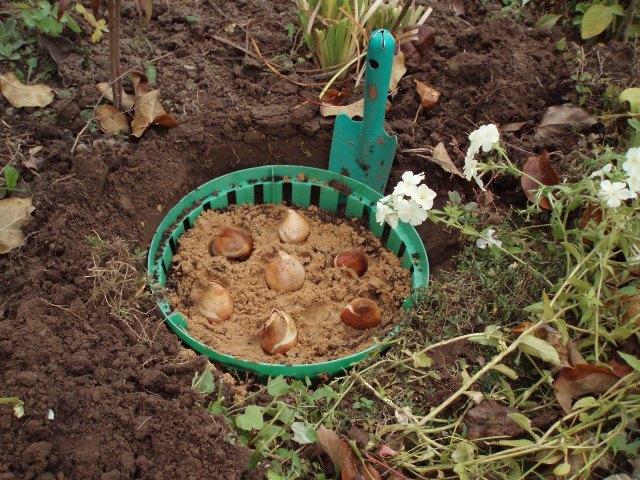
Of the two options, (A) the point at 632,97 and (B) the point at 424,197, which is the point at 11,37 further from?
(A) the point at 632,97

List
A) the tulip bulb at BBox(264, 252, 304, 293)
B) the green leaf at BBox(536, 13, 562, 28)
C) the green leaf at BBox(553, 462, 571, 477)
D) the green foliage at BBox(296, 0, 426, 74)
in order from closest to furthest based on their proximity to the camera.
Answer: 1. the green leaf at BBox(553, 462, 571, 477)
2. the tulip bulb at BBox(264, 252, 304, 293)
3. the green foliage at BBox(296, 0, 426, 74)
4. the green leaf at BBox(536, 13, 562, 28)

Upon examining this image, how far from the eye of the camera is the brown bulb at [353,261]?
5.42 feet

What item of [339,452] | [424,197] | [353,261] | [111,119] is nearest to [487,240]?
[424,197]

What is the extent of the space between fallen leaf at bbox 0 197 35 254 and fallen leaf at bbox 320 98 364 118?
77 centimetres

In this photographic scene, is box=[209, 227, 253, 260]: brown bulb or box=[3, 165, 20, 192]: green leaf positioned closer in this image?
box=[3, 165, 20, 192]: green leaf

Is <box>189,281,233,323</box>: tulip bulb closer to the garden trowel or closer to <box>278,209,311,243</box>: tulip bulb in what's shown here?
<box>278,209,311,243</box>: tulip bulb

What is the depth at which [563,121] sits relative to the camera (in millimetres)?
1729

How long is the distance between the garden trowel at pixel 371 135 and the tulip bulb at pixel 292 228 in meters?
0.19

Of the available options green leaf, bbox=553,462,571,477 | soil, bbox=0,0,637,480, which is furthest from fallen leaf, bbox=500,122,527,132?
green leaf, bbox=553,462,571,477

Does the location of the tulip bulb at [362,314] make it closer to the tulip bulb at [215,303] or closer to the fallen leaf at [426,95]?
the tulip bulb at [215,303]

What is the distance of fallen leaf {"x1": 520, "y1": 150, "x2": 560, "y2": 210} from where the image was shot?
1.58 m

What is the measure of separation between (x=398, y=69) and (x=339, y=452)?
1.10m

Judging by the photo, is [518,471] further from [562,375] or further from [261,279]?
[261,279]

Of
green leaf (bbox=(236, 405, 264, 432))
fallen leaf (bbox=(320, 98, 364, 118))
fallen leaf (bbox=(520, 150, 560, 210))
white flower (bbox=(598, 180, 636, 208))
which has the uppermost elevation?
white flower (bbox=(598, 180, 636, 208))
